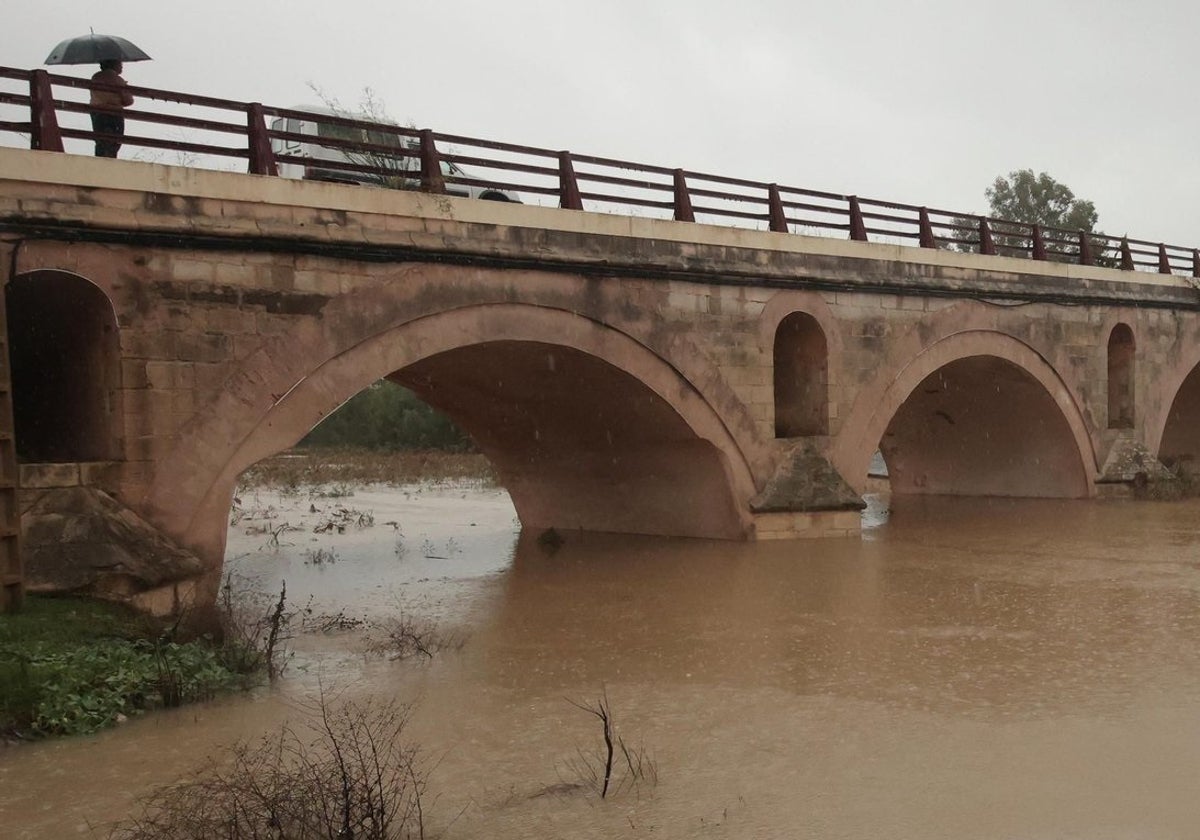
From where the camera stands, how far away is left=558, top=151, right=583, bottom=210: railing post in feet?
37.4

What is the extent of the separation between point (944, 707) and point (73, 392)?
668 cm

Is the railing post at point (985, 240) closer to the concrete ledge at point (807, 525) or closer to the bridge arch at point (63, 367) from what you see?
the concrete ledge at point (807, 525)

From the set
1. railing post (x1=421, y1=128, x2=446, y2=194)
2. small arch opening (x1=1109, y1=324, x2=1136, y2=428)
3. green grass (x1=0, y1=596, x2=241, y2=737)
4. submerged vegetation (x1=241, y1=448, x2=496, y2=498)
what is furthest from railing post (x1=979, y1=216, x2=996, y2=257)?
green grass (x1=0, y1=596, x2=241, y2=737)

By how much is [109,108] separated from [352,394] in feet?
9.32

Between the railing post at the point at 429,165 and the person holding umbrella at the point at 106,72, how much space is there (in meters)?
2.37

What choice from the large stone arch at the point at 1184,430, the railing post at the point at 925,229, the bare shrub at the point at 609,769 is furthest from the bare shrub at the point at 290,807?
the large stone arch at the point at 1184,430

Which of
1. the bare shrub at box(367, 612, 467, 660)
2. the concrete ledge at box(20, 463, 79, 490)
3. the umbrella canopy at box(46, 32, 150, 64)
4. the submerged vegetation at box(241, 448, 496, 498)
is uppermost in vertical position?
the umbrella canopy at box(46, 32, 150, 64)

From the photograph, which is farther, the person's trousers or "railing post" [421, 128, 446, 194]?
"railing post" [421, 128, 446, 194]

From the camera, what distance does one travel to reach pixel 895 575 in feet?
36.4

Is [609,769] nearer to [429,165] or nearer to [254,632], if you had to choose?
[254,632]

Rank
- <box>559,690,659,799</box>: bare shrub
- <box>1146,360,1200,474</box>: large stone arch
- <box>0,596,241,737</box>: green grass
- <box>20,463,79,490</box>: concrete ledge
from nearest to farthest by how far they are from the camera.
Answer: <box>559,690,659,799</box>: bare shrub, <box>0,596,241,737</box>: green grass, <box>20,463,79,490</box>: concrete ledge, <box>1146,360,1200,474</box>: large stone arch

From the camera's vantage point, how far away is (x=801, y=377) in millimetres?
13898

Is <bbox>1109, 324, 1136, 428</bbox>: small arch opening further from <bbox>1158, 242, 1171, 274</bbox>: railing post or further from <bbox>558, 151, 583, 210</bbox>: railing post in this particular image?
<bbox>558, 151, 583, 210</bbox>: railing post

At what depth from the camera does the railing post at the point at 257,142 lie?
30.2ft
